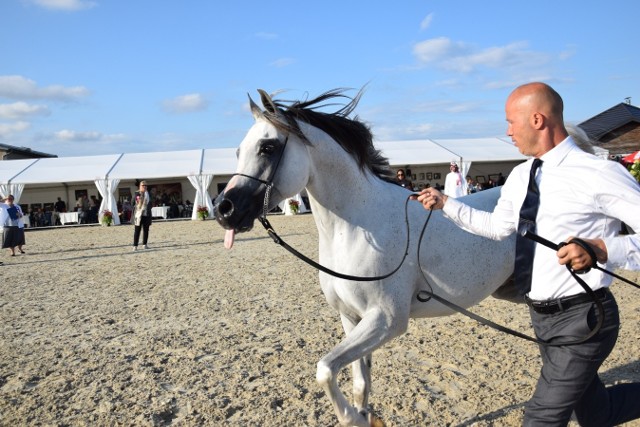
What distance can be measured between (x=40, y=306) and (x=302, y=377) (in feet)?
17.0

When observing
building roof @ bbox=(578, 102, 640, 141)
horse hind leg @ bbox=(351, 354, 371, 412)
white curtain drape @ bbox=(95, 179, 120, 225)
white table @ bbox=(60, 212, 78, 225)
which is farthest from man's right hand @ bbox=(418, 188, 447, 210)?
white table @ bbox=(60, 212, 78, 225)

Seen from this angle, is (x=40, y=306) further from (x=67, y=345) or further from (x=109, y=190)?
(x=109, y=190)

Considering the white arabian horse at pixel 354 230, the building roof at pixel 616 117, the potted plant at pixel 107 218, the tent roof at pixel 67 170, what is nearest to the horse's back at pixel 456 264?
the white arabian horse at pixel 354 230

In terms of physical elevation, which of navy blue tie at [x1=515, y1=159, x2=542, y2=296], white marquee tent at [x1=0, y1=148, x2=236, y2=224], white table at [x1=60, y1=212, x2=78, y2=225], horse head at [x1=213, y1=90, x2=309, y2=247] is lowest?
white table at [x1=60, y1=212, x2=78, y2=225]

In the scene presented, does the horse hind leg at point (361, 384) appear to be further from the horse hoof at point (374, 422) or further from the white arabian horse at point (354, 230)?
the horse hoof at point (374, 422)

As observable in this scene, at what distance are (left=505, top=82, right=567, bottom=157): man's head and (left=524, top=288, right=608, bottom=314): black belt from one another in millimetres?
611

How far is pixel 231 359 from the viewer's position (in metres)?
4.77

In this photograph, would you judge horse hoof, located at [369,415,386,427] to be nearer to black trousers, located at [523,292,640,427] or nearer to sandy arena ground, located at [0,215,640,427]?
sandy arena ground, located at [0,215,640,427]

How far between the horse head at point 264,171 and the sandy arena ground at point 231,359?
1.66 m

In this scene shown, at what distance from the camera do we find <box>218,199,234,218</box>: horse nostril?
264 cm

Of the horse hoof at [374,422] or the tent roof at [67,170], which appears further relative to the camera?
the tent roof at [67,170]

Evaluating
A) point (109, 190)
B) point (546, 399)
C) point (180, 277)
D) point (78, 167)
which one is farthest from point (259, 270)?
point (78, 167)

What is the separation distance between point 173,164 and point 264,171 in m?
27.4

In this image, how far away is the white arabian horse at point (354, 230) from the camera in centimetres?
271
